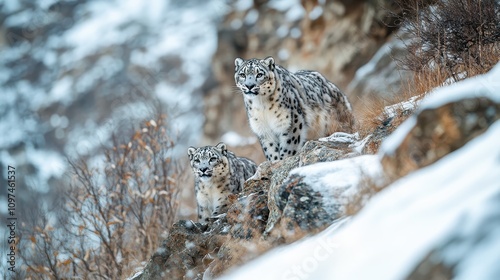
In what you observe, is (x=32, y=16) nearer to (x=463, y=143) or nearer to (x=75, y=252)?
(x=75, y=252)

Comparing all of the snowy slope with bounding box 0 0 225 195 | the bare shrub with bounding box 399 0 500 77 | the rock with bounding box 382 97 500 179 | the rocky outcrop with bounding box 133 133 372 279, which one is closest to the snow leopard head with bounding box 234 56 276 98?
the rocky outcrop with bounding box 133 133 372 279

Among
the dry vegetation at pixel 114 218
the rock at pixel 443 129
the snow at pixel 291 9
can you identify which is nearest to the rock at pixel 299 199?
the rock at pixel 443 129

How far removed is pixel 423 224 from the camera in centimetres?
418

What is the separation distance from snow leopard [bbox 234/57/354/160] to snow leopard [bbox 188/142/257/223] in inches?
30.0

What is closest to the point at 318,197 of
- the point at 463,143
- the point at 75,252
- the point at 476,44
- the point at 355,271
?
the point at 463,143

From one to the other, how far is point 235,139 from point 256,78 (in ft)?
57.5

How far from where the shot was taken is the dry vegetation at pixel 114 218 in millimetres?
11719

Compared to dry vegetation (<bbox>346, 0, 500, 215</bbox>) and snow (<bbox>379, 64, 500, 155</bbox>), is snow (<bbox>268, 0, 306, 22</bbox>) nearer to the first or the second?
dry vegetation (<bbox>346, 0, 500, 215</bbox>)

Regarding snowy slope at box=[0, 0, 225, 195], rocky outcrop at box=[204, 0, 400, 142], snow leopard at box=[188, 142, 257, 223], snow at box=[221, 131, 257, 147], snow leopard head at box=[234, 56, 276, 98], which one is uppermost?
snowy slope at box=[0, 0, 225, 195]

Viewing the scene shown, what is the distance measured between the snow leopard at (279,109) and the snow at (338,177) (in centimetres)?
→ 322

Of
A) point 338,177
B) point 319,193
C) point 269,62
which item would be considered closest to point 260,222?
point 319,193

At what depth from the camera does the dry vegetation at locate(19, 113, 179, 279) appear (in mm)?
11719

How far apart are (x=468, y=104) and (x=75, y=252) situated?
9.36 meters

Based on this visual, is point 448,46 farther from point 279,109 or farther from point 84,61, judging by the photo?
point 84,61
